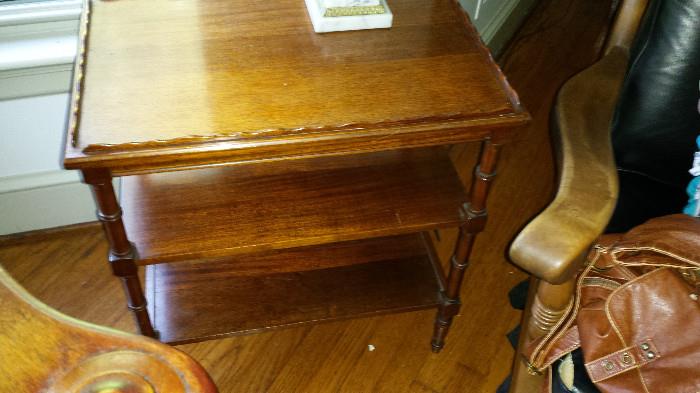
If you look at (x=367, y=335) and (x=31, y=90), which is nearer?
(x=31, y=90)

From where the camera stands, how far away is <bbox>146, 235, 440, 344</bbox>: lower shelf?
55.4 inches

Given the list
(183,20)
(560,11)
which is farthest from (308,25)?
(560,11)

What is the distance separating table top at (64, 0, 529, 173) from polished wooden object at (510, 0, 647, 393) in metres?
0.11

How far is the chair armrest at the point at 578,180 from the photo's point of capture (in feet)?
2.83

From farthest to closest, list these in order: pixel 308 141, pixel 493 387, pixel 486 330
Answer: pixel 486 330 → pixel 493 387 → pixel 308 141

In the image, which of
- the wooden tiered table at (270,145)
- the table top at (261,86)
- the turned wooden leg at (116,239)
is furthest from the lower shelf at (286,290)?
the table top at (261,86)

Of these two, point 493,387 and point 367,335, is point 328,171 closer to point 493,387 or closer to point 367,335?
point 367,335

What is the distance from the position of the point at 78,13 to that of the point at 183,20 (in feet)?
1.32

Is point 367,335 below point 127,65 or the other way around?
below

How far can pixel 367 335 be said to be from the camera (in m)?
1.67

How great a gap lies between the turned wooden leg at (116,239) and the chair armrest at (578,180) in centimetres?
61

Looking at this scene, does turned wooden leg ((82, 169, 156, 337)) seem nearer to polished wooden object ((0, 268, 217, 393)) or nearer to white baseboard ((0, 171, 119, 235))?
polished wooden object ((0, 268, 217, 393))

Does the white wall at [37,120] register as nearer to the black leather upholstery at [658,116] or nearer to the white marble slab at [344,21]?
the white marble slab at [344,21]

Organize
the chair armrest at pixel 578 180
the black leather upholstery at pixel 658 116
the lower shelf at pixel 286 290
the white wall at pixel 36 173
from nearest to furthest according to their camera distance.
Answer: the chair armrest at pixel 578 180 → the black leather upholstery at pixel 658 116 → the lower shelf at pixel 286 290 → the white wall at pixel 36 173
